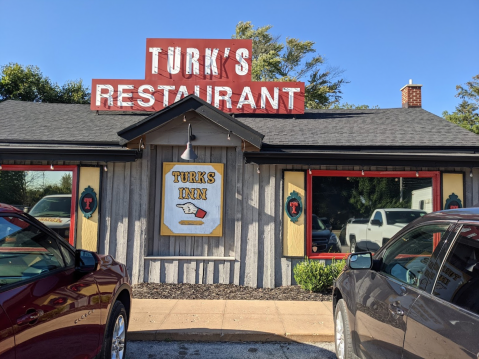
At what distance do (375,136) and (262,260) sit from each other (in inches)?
145

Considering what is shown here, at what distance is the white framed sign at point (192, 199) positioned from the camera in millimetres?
7969

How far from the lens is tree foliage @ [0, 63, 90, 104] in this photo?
23719 millimetres

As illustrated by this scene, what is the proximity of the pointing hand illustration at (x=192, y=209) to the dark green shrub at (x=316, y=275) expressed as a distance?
2.13m

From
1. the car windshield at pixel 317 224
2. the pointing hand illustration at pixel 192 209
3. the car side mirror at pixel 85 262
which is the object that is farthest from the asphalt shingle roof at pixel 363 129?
the car side mirror at pixel 85 262

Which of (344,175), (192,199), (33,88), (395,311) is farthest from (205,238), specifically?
(33,88)

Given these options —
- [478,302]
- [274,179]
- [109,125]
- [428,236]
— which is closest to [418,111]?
[274,179]

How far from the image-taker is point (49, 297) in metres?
2.74

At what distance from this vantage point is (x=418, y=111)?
11.2 m

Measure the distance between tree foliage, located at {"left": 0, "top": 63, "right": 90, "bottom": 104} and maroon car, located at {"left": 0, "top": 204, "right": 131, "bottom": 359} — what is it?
2378 centimetres

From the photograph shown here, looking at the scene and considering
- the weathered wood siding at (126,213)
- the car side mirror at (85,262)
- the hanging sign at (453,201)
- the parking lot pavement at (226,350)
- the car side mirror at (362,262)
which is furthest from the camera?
the hanging sign at (453,201)

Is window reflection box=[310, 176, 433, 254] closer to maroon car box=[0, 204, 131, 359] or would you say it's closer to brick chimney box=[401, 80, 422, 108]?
brick chimney box=[401, 80, 422, 108]

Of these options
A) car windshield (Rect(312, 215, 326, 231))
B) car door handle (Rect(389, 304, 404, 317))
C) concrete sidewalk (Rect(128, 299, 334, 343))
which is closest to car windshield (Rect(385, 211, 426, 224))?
car windshield (Rect(312, 215, 326, 231))

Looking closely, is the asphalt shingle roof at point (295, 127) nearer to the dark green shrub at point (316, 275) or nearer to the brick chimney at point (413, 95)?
the brick chimney at point (413, 95)

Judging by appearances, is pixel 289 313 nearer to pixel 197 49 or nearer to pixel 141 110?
pixel 141 110
